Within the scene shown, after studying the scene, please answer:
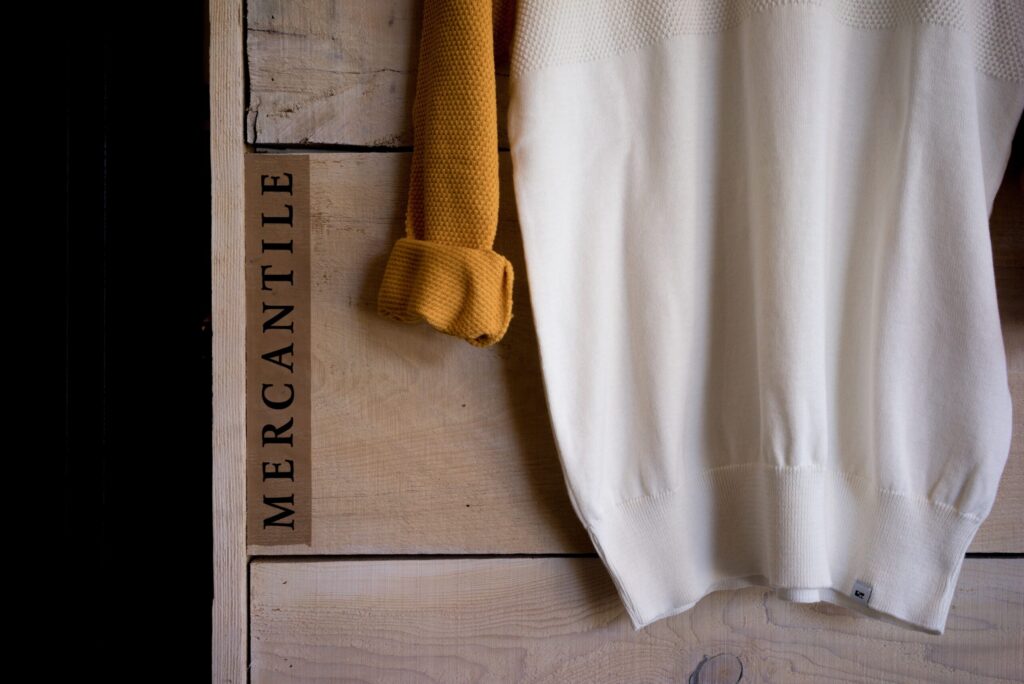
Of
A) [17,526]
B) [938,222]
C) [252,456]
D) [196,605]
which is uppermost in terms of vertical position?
[938,222]

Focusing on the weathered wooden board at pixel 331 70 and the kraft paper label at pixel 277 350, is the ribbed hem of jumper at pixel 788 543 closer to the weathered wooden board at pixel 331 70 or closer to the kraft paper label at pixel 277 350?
the kraft paper label at pixel 277 350

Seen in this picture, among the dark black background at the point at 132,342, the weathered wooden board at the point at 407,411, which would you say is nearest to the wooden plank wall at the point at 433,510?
the weathered wooden board at the point at 407,411

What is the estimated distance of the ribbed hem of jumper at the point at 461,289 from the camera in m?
0.55

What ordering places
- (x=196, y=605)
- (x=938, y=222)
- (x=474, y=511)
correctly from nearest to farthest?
→ (x=938, y=222) → (x=474, y=511) → (x=196, y=605)

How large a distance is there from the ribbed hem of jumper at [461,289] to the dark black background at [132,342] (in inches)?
13.8

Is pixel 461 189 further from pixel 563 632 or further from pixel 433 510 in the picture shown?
pixel 563 632

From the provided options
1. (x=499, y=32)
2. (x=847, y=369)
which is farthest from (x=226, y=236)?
(x=847, y=369)

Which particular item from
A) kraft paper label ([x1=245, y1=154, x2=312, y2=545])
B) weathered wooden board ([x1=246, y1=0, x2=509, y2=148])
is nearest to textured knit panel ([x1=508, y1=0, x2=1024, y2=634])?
weathered wooden board ([x1=246, y1=0, x2=509, y2=148])

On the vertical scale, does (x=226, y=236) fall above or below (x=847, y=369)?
above

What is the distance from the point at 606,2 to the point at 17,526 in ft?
3.02

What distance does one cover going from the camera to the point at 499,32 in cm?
61

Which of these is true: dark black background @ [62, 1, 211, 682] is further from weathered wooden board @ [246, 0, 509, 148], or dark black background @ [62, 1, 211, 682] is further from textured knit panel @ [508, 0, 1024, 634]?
textured knit panel @ [508, 0, 1024, 634]

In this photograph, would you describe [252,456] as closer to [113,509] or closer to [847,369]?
[113,509]

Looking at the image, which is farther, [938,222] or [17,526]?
[17,526]
